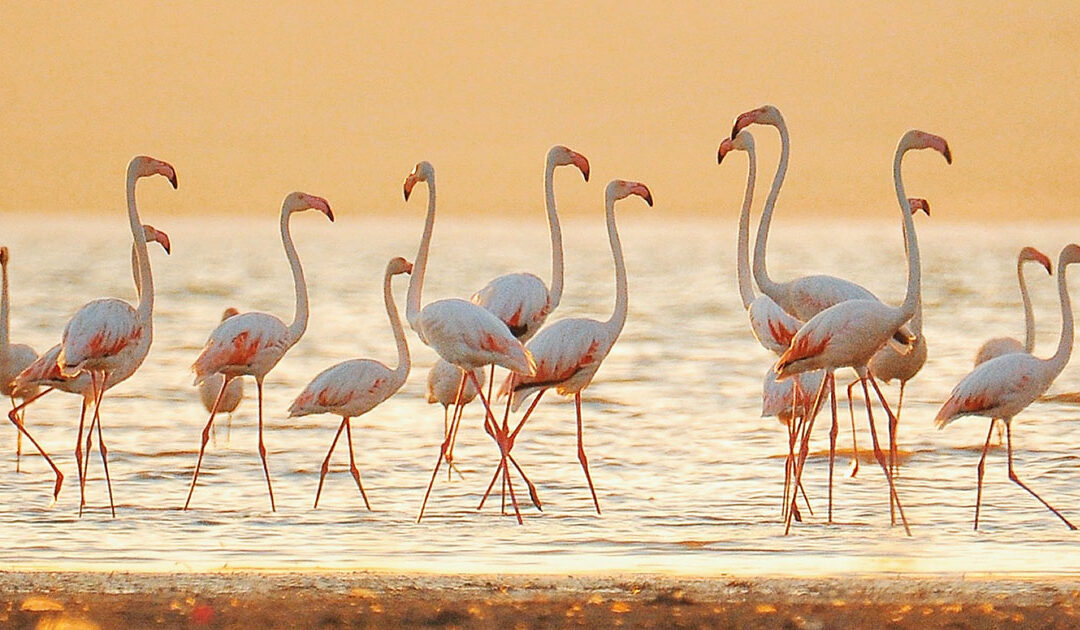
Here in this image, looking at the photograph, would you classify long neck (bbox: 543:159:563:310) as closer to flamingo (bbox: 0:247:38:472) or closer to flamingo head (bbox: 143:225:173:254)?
flamingo head (bbox: 143:225:173:254)

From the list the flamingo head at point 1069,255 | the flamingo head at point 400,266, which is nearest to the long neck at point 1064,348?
the flamingo head at point 1069,255

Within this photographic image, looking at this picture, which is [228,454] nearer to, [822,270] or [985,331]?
[985,331]

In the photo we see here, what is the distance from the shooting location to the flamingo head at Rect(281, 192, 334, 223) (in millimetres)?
9250

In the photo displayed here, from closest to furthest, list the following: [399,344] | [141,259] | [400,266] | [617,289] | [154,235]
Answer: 1. [617,289]
2. [141,259]
3. [399,344]
4. [154,235]
5. [400,266]

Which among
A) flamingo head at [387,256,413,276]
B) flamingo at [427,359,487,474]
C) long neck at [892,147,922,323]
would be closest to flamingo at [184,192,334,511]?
flamingo head at [387,256,413,276]

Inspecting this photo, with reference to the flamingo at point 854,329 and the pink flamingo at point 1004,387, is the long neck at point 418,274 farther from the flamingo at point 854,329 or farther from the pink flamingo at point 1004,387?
the pink flamingo at point 1004,387

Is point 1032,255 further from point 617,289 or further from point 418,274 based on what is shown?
point 418,274

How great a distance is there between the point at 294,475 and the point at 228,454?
0.91 meters

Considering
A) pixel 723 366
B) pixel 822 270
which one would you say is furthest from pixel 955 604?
pixel 822 270

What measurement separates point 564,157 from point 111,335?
2.64 meters

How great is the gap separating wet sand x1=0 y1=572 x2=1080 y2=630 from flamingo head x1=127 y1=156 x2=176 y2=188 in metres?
3.59

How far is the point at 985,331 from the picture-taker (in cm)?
2159

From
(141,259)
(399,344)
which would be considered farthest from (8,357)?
(399,344)

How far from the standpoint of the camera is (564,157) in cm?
939
